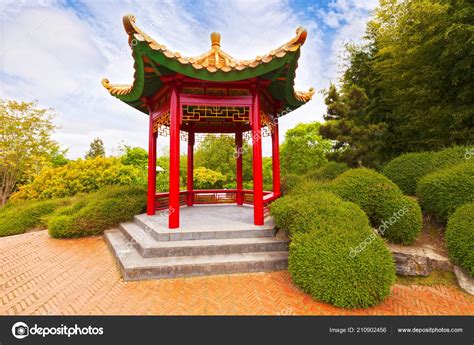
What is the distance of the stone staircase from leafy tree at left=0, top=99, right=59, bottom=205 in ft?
54.5

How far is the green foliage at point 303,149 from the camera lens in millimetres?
19875

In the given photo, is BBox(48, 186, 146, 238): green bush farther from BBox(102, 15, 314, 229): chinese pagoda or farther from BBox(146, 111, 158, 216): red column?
BBox(102, 15, 314, 229): chinese pagoda

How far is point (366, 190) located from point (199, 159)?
1834 centimetres

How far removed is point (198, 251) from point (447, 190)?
17.2 feet

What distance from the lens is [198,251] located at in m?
4.14

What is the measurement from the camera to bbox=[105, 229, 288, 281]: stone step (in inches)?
144

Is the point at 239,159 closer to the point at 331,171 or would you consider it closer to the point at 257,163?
the point at 257,163

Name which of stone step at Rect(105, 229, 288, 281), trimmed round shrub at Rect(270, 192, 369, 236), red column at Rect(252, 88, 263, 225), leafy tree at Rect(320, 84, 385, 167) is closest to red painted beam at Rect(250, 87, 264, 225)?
red column at Rect(252, 88, 263, 225)

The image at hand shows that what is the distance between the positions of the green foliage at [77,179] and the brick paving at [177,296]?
809cm

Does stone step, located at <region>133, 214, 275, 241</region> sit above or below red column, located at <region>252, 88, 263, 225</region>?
below

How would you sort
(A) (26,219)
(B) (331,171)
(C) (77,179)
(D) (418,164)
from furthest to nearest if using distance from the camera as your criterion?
(C) (77,179) < (B) (331,171) < (A) (26,219) < (D) (418,164)

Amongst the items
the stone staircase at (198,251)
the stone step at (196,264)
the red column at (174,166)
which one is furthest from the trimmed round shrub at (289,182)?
the red column at (174,166)

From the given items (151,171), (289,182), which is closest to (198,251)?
(151,171)

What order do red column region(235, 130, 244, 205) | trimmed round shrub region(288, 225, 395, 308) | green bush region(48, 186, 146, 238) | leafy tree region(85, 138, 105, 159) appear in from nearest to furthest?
1. trimmed round shrub region(288, 225, 395, 308)
2. green bush region(48, 186, 146, 238)
3. red column region(235, 130, 244, 205)
4. leafy tree region(85, 138, 105, 159)
